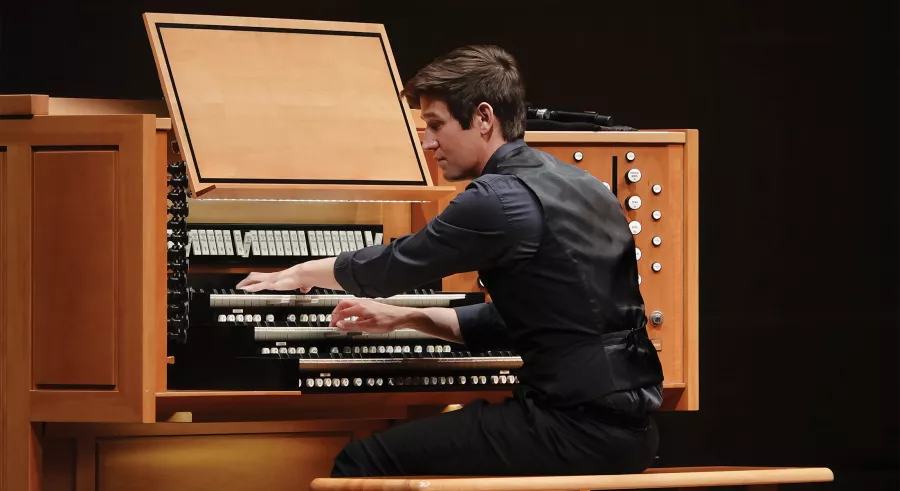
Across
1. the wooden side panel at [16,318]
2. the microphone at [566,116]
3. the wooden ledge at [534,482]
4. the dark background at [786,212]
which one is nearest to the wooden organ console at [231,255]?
the wooden side panel at [16,318]

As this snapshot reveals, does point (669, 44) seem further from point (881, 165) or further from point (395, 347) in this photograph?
point (395, 347)

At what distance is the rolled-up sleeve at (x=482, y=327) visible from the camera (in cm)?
340

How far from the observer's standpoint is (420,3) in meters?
5.57

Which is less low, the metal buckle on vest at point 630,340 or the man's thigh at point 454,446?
the metal buckle on vest at point 630,340

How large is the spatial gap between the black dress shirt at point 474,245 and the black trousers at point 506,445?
0.27 feet

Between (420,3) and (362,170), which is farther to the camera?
(420,3)

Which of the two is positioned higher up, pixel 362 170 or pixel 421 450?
pixel 362 170

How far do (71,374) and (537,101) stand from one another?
8.96 feet

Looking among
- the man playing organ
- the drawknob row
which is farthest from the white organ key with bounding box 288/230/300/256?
the man playing organ

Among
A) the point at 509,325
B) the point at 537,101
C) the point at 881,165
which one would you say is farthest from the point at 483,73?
the point at 881,165

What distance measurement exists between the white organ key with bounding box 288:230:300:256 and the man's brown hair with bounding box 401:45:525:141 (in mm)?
1035

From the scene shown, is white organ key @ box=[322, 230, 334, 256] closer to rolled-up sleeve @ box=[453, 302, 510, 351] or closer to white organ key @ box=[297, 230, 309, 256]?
white organ key @ box=[297, 230, 309, 256]

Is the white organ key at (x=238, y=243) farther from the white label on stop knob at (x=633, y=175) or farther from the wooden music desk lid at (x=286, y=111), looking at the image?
the white label on stop knob at (x=633, y=175)

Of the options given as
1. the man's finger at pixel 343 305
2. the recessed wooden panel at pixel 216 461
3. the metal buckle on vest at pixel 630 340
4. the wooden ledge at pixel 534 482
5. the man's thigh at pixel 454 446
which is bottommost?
the recessed wooden panel at pixel 216 461
